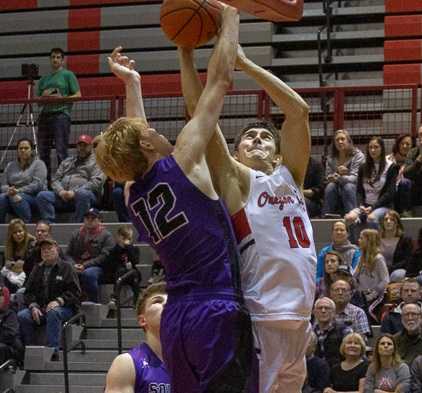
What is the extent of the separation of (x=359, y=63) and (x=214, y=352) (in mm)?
11134

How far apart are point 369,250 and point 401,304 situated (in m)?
0.84

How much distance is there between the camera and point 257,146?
500 cm

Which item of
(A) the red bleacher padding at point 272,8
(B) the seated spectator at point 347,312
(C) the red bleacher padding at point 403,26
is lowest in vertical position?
(B) the seated spectator at point 347,312

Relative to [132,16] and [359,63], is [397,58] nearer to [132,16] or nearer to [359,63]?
[359,63]

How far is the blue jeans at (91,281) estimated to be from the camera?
36.5ft

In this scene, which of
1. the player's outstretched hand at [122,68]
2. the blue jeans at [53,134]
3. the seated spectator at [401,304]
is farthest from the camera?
the blue jeans at [53,134]

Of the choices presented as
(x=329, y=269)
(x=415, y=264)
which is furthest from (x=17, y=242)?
(x=415, y=264)

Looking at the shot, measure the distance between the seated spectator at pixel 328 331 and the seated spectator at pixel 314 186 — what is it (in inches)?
87.8

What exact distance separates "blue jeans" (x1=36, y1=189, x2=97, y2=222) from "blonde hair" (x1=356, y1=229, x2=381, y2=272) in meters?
3.52

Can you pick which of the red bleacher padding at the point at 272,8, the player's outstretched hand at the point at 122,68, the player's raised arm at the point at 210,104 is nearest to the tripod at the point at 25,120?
the player's outstretched hand at the point at 122,68

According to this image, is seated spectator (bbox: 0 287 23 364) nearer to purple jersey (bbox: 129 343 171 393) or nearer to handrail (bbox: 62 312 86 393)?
handrail (bbox: 62 312 86 393)

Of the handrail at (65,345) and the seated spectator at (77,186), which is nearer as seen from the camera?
the handrail at (65,345)

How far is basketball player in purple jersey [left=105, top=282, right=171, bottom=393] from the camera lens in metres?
5.28

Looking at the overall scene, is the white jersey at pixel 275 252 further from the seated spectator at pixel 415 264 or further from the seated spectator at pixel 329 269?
the seated spectator at pixel 415 264
